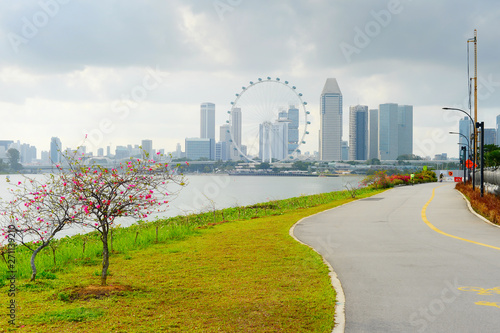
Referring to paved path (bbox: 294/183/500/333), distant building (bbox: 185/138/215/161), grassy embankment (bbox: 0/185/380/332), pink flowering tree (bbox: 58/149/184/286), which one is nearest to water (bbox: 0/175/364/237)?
pink flowering tree (bbox: 58/149/184/286)

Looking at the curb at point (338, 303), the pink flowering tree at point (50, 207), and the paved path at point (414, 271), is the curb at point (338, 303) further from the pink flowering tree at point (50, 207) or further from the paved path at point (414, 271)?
the pink flowering tree at point (50, 207)

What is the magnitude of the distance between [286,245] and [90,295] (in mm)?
6442

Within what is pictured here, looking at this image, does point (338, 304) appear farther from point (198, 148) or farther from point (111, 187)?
point (198, 148)

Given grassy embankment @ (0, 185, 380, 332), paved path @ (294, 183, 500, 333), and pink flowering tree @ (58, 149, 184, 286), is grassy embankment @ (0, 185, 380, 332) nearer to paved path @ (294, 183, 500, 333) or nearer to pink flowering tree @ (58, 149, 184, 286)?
paved path @ (294, 183, 500, 333)

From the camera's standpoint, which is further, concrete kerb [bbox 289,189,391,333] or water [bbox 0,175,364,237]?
water [bbox 0,175,364,237]


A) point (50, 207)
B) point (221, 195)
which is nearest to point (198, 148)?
point (221, 195)

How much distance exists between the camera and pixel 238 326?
6.29 m

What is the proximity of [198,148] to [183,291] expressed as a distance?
12933cm

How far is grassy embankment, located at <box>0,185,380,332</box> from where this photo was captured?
6.52 m

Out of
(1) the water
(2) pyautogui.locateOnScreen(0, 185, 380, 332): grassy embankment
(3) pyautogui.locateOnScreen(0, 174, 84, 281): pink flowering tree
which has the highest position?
(3) pyautogui.locateOnScreen(0, 174, 84, 281): pink flowering tree

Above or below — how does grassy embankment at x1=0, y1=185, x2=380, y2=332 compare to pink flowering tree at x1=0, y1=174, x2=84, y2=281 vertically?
below

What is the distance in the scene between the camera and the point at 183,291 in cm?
837

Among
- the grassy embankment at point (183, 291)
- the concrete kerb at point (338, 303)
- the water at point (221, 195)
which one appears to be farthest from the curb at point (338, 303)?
the water at point (221, 195)

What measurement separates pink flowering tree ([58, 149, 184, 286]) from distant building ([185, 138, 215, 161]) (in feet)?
405
